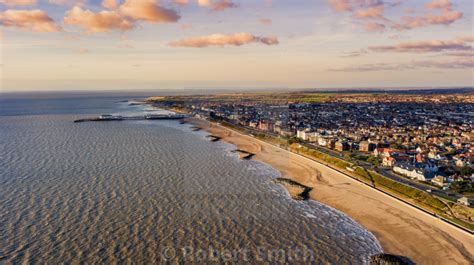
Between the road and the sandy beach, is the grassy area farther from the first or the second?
the sandy beach

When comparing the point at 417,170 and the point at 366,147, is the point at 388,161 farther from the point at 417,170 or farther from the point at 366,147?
the point at 366,147

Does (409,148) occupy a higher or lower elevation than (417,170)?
lower

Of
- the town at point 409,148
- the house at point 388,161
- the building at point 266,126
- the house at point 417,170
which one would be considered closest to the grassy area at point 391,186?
the town at point 409,148

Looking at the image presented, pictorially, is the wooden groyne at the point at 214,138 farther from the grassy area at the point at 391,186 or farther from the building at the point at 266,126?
the grassy area at the point at 391,186

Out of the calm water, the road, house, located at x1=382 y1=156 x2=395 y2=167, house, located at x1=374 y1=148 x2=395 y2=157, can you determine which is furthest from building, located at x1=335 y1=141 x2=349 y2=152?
the calm water

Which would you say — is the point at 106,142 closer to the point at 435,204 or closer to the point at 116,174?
the point at 116,174

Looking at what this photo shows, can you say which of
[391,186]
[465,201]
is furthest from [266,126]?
[465,201]

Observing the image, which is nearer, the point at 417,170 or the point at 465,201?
the point at 465,201
